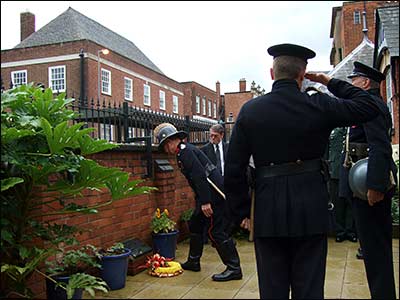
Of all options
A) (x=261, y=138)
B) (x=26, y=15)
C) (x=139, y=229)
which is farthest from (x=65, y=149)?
(x=26, y=15)

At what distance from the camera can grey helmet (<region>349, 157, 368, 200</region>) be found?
129 inches

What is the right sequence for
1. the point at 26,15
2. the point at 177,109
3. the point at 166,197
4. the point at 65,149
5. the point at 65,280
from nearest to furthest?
the point at 65,149, the point at 65,280, the point at 166,197, the point at 26,15, the point at 177,109

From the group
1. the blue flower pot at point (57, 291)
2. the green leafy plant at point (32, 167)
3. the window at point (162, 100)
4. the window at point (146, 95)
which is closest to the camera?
the green leafy plant at point (32, 167)

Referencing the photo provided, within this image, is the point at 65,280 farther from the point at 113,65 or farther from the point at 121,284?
the point at 113,65

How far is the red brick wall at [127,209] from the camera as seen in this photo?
180 inches

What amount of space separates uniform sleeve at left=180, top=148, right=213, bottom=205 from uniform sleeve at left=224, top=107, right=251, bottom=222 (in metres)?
2.08

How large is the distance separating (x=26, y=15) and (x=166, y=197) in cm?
3446

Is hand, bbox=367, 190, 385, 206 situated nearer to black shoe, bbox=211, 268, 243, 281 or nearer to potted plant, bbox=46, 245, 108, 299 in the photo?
black shoe, bbox=211, 268, 243, 281

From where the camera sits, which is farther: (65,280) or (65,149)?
(65,280)

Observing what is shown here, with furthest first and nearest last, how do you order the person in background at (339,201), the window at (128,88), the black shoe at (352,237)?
1. the window at (128,88)
2. the black shoe at (352,237)
3. the person in background at (339,201)

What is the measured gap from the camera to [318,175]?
8.21ft

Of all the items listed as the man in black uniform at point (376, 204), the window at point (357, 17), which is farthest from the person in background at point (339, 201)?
the window at point (357, 17)

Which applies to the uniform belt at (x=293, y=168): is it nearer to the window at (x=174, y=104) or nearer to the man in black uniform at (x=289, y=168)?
the man in black uniform at (x=289, y=168)

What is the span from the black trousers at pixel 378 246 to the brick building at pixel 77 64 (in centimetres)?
2493
